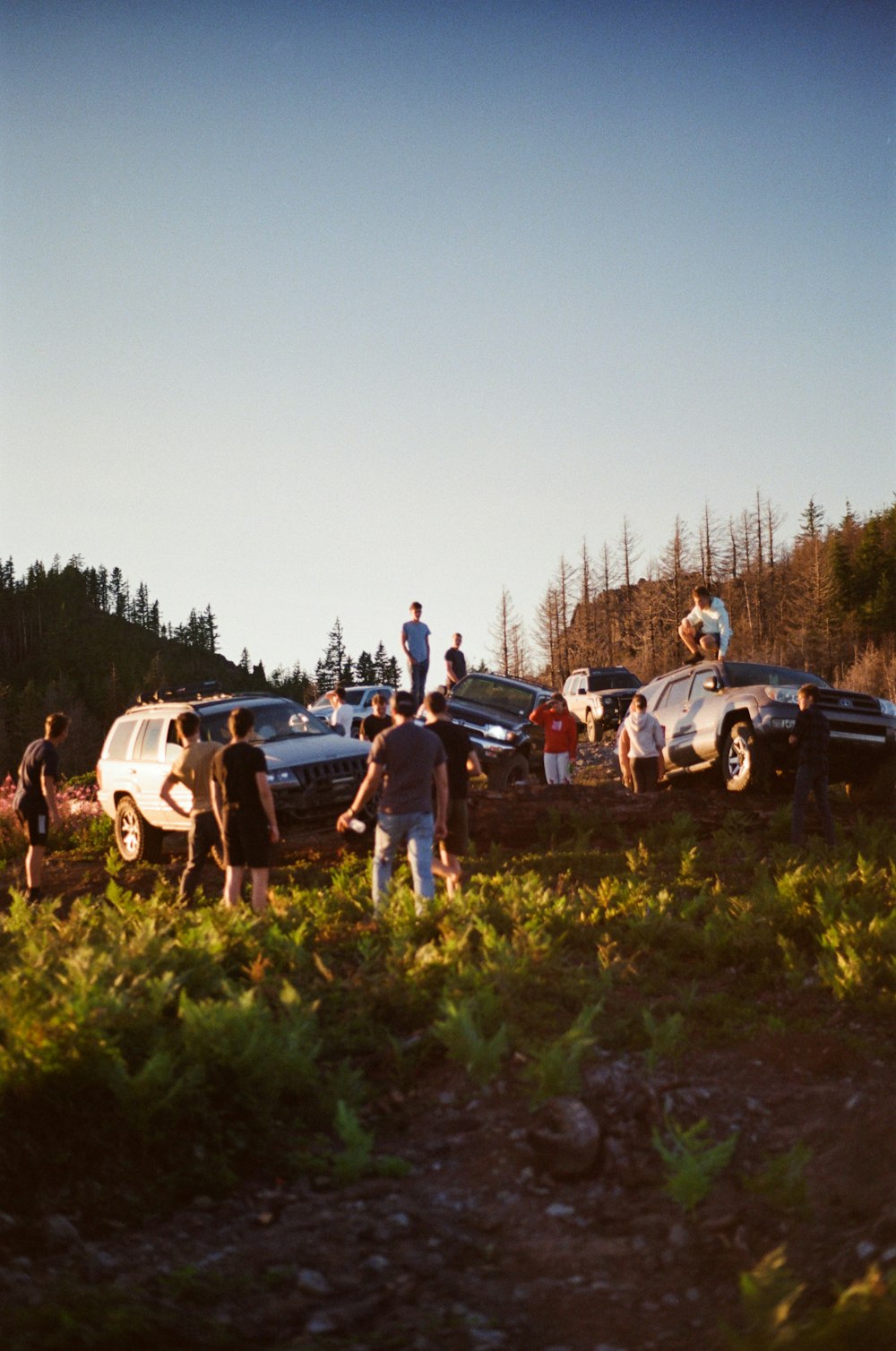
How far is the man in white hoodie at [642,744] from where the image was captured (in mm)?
15742

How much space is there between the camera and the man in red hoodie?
58.3ft

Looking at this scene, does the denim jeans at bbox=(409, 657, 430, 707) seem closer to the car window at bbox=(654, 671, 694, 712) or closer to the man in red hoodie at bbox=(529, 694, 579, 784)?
the man in red hoodie at bbox=(529, 694, 579, 784)

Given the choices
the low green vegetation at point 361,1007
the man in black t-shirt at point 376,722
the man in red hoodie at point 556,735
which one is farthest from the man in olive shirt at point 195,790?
the man in red hoodie at point 556,735

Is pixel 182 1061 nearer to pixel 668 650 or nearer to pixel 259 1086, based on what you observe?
pixel 259 1086

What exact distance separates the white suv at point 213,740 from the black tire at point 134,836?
0.04 feet

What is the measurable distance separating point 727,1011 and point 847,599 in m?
77.3

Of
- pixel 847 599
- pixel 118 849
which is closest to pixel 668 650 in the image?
pixel 847 599

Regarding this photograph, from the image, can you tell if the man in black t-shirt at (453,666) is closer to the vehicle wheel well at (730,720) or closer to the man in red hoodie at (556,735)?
the man in red hoodie at (556,735)

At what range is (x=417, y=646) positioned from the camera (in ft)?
64.1

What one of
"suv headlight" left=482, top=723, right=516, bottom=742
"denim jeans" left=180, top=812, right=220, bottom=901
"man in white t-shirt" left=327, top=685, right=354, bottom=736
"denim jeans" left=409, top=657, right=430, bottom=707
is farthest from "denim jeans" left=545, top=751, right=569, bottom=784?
"denim jeans" left=180, top=812, right=220, bottom=901

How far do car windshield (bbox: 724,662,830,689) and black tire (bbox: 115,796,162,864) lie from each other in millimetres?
7440

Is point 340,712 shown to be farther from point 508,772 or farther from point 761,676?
point 761,676

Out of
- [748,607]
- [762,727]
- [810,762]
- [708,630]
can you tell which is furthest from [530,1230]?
[748,607]

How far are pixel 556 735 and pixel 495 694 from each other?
9.20 ft
